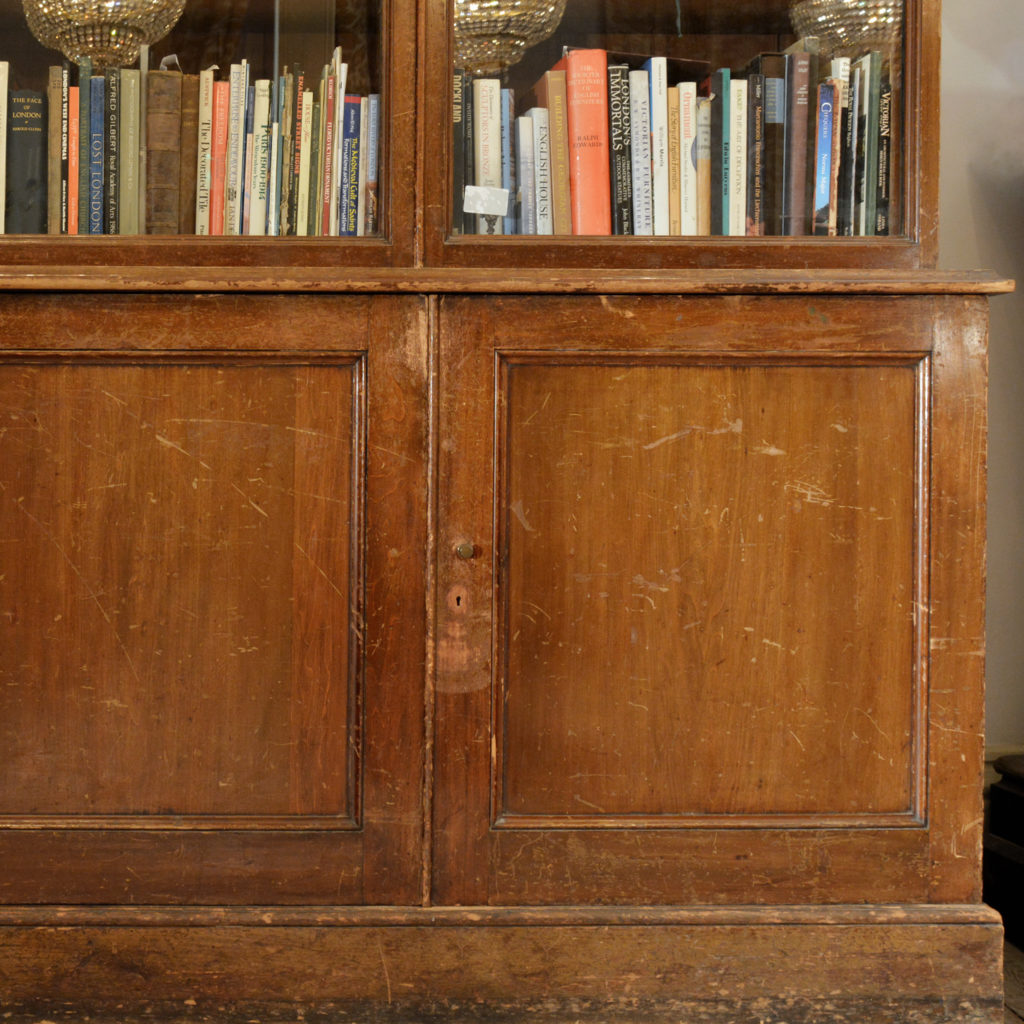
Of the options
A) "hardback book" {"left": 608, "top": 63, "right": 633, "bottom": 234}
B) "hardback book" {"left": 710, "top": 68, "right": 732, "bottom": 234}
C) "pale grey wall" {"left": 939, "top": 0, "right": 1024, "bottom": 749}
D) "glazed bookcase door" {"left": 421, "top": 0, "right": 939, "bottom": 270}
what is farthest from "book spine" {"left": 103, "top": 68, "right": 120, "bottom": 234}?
"pale grey wall" {"left": 939, "top": 0, "right": 1024, "bottom": 749}

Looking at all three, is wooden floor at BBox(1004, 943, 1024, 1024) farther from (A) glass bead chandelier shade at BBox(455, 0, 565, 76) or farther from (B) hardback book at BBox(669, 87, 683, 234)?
(A) glass bead chandelier shade at BBox(455, 0, 565, 76)

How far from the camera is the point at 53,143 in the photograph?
1.27 m

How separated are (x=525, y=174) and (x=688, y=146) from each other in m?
0.23

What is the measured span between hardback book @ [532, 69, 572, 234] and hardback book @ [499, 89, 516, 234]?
41 mm

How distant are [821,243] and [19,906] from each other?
4.56 feet

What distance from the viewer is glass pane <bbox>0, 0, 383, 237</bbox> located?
4.14 feet

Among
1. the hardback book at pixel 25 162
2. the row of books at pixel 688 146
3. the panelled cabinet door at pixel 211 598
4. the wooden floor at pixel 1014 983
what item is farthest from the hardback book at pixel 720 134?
the wooden floor at pixel 1014 983

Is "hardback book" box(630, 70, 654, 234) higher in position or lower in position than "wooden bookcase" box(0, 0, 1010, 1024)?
higher

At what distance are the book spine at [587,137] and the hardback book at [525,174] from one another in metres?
0.05

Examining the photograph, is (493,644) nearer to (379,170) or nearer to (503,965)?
(503,965)

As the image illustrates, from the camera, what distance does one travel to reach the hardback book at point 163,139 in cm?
127

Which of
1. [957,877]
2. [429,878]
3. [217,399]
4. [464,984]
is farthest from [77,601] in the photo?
[957,877]

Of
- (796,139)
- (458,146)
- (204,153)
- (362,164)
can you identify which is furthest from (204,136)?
(796,139)

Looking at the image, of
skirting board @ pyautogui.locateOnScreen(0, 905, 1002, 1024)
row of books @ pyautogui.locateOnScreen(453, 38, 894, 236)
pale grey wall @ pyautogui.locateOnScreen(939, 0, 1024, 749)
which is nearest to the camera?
skirting board @ pyautogui.locateOnScreen(0, 905, 1002, 1024)
